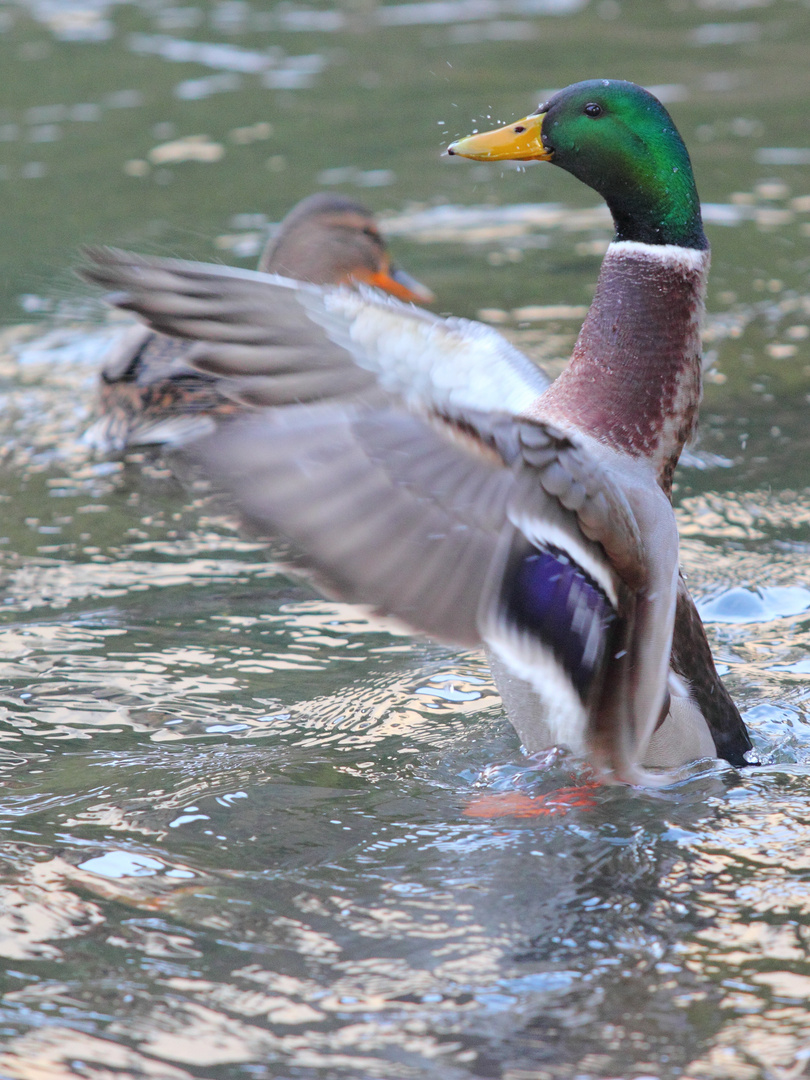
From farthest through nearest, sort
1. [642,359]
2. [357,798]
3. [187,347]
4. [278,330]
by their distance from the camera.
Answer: [187,347] → [357,798] → [642,359] → [278,330]

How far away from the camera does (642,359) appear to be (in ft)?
10.4

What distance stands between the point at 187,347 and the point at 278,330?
113 inches

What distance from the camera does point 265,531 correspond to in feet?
8.52

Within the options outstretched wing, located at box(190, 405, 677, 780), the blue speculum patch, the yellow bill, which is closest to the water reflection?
outstretched wing, located at box(190, 405, 677, 780)

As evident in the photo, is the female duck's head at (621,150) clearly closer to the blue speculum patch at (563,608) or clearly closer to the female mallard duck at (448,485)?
the female mallard duck at (448,485)

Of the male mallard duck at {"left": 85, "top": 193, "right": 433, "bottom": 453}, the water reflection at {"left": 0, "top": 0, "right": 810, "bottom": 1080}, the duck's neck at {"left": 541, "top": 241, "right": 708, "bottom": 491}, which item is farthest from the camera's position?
the male mallard duck at {"left": 85, "top": 193, "right": 433, "bottom": 453}

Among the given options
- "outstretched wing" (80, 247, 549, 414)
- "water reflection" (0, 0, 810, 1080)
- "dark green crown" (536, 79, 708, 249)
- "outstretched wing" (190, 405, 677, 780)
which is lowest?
"water reflection" (0, 0, 810, 1080)

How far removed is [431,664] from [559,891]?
3.87 ft

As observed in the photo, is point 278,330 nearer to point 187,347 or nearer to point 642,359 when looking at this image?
point 642,359

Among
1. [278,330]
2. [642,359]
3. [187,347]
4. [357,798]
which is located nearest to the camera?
[278,330]

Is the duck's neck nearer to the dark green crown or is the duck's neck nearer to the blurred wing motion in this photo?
the dark green crown

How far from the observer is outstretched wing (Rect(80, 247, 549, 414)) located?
2.70m

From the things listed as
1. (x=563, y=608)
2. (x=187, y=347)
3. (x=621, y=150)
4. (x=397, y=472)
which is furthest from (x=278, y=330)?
(x=187, y=347)

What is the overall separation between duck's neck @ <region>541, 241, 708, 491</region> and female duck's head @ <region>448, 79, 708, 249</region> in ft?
0.23
